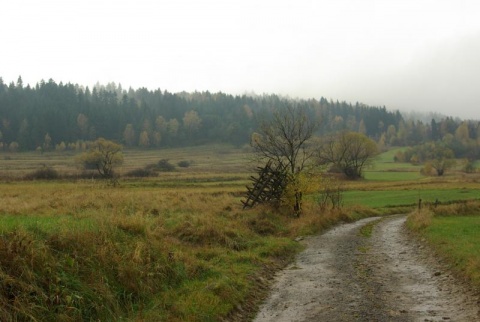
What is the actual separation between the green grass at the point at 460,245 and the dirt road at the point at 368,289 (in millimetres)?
537

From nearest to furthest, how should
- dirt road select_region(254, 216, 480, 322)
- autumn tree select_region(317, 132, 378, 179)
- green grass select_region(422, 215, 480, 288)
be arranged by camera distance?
dirt road select_region(254, 216, 480, 322), green grass select_region(422, 215, 480, 288), autumn tree select_region(317, 132, 378, 179)

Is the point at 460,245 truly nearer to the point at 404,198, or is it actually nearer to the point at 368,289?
the point at 368,289

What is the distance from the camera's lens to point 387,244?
73.8ft

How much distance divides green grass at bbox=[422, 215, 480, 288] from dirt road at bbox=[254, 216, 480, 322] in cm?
54

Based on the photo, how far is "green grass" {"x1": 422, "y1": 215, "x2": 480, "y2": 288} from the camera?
13539 mm

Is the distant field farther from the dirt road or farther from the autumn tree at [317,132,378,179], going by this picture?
the dirt road

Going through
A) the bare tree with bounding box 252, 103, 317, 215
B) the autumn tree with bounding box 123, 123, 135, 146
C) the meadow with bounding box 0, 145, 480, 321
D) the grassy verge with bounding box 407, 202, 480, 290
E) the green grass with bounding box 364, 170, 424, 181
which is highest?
the autumn tree with bounding box 123, 123, 135, 146

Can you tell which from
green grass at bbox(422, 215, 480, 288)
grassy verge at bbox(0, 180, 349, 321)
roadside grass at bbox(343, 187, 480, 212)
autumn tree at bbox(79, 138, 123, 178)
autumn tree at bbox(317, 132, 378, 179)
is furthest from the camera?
autumn tree at bbox(317, 132, 378, 179)

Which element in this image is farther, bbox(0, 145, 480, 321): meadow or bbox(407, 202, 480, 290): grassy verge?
bbox(407, 202, 480, 290): grassy verge

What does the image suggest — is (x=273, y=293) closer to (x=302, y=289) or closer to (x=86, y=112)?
(x=302, y=289)

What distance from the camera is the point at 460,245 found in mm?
17672

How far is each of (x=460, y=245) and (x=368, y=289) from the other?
7514 mm

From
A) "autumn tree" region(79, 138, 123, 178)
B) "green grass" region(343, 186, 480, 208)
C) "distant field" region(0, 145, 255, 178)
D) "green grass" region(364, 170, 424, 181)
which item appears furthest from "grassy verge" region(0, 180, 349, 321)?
"distant field" region(0, 145, 255, 178)

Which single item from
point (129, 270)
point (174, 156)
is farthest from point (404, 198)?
point (174, 156)
